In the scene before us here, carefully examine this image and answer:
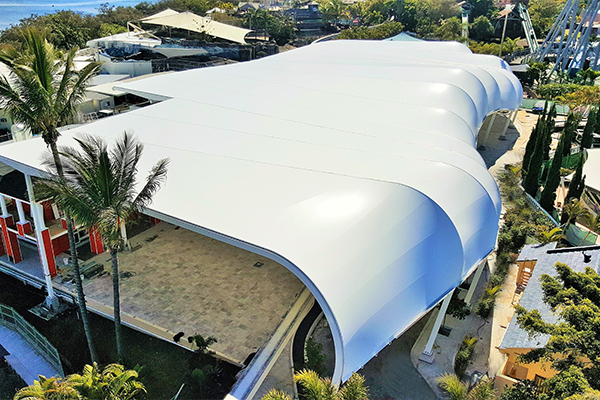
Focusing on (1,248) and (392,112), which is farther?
(392,112)

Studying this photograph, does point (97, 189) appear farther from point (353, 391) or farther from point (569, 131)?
point (569, 131)

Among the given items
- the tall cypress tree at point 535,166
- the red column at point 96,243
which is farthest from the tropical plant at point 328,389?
the tall cypress tree at point 535,166

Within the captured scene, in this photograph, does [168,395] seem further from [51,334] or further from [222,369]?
[51,334]

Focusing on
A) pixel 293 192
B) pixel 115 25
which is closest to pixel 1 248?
pixel 293 192

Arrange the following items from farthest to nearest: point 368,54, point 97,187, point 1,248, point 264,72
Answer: point 368,54
point 264,72
point 1,248
point 97,187

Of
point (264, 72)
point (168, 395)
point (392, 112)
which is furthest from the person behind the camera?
point (264, 72)

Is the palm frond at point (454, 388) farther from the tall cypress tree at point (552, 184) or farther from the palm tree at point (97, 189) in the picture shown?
the tall cypress tree at point (552, 184)
